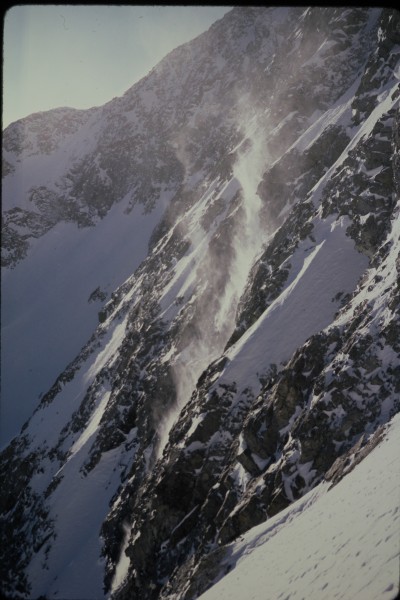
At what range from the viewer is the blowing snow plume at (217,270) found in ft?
147

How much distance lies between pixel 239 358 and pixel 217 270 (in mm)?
21421

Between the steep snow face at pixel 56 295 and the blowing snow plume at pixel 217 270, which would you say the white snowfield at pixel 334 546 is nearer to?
the blowing snow plume at pixel 217 270

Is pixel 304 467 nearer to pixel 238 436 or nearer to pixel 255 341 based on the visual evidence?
pixel 238 436

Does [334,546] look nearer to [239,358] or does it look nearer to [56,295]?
[239,358]

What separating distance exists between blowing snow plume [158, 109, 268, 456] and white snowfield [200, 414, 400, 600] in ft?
76.7

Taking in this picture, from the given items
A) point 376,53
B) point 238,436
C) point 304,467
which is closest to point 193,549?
point 238,436

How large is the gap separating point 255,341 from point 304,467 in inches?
441

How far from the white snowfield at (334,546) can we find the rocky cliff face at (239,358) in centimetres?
267

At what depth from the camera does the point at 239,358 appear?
31.3 metres

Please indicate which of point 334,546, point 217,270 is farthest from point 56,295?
point 334,546

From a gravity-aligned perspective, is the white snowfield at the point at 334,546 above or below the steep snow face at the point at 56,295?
below

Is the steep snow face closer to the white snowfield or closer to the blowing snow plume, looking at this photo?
the blowing snow plume

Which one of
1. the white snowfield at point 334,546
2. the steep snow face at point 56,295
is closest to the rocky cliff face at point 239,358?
the white snowfield at point 334,546

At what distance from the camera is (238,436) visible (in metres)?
27.5
